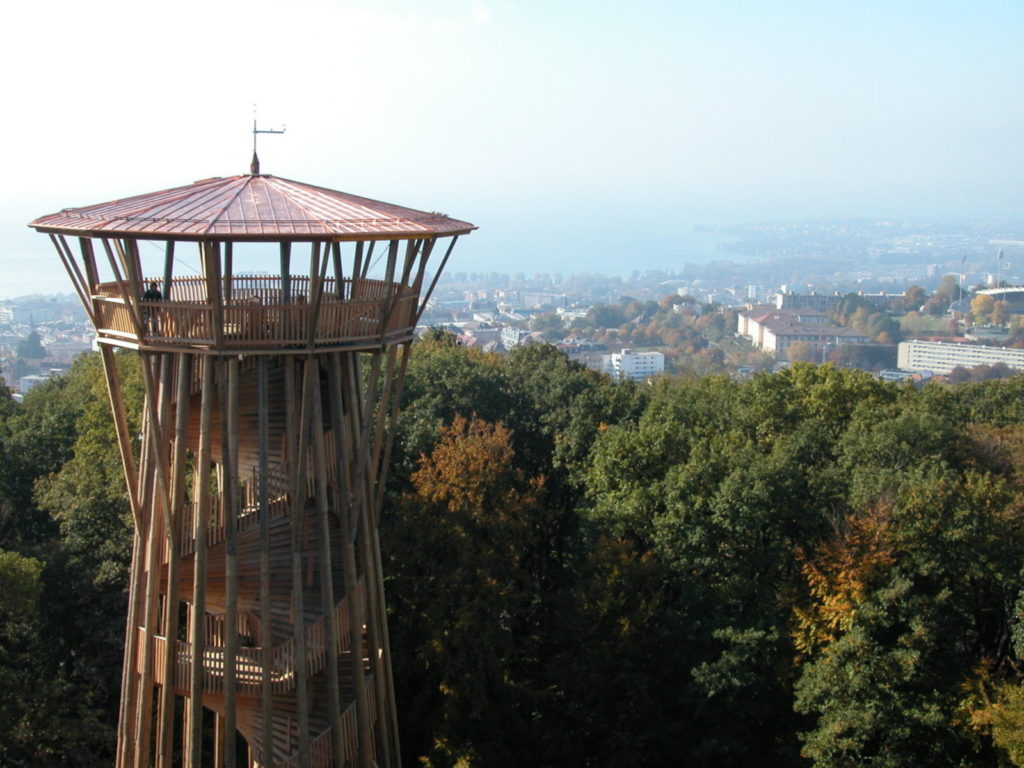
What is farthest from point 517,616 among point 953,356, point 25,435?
point 953,356

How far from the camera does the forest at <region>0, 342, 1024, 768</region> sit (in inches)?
698

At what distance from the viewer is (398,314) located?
1334 cm

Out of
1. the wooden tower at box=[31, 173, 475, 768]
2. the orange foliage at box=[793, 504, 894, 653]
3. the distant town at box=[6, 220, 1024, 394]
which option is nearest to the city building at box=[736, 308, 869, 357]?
the distant town at box=[6, 220, 1024, 394]

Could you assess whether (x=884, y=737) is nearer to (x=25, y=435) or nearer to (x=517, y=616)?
(x=517, y=616)

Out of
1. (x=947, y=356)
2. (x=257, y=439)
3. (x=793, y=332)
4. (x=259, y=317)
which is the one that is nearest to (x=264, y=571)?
(x=257, y=439)

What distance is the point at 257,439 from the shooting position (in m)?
13.4

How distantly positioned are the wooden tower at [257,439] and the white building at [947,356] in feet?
356

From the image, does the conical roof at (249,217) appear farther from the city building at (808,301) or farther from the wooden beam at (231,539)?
the city building at (808,301)

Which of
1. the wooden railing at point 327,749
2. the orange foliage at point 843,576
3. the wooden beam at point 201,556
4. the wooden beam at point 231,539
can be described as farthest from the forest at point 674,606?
the wooden beam at point 231,539

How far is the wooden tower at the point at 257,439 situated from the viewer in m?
12.0

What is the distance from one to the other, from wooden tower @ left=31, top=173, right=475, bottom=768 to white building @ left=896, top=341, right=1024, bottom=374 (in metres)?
108

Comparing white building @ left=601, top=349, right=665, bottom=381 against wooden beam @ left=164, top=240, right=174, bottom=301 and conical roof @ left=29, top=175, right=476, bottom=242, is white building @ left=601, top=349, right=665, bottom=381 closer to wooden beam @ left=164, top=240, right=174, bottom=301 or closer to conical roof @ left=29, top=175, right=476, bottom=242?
conical roof @ left=29, top=175, right=476, bottom=242

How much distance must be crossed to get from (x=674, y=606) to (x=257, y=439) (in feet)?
34.4

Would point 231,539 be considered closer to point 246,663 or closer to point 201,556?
point 201,556
